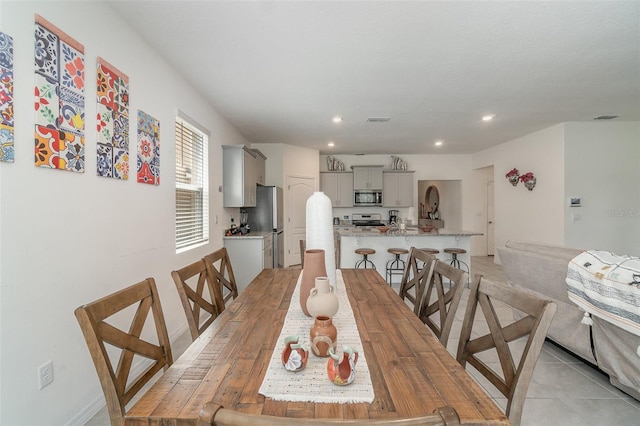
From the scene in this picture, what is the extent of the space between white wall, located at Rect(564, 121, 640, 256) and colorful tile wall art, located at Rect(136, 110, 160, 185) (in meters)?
5.86

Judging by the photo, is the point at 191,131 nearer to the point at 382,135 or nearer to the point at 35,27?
the point at 35,27

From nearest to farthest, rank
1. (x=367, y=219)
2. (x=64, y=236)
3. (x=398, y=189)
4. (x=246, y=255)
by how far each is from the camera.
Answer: (x=64, y=236) < (x=246, y=255) < (x=398, y=189) < (x=367, y=219)

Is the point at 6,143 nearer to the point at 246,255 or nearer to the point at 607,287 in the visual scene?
the point at 246,255

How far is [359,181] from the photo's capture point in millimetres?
7078

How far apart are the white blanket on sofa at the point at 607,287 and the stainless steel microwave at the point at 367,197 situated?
5116mm

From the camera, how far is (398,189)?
23.5ft

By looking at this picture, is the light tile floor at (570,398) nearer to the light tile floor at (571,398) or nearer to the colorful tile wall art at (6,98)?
the light tile floor at (571,398)

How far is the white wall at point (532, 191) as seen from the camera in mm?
4805

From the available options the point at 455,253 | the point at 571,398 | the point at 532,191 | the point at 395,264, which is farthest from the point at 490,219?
the point at 571,398

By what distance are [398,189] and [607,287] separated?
550 centimetres

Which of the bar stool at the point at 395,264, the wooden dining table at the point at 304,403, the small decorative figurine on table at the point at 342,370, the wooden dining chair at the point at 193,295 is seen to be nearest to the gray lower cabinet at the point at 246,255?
the bar stool at the point at 395,264

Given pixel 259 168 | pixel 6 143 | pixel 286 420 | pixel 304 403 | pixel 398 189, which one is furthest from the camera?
pixel 398 189

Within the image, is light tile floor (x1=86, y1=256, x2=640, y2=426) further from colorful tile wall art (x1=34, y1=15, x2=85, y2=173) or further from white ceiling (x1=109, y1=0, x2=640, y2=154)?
white ceiling (x1=109, y1=0, x2=640, y2=154)

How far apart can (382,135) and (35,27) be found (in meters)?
4.80
